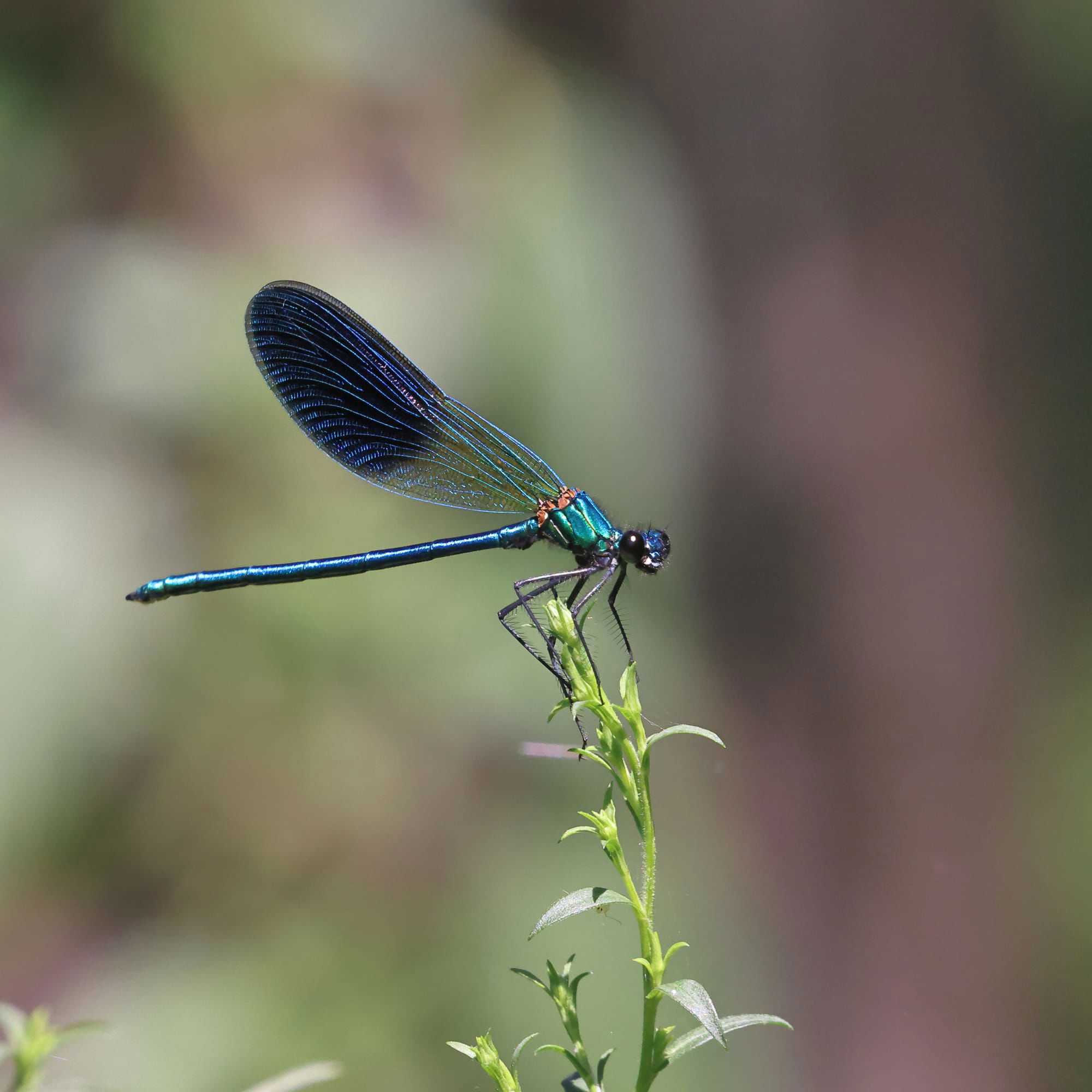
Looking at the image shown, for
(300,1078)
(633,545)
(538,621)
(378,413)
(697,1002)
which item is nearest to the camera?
(697,1002)

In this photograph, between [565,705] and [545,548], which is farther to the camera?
[545,548]

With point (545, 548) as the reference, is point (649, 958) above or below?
below

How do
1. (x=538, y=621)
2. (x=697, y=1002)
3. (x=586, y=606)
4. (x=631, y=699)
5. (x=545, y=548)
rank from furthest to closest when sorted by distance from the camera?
(x=545, y=548) < (x=538, y=621) < (x=586, y=606) < (x=631, y=699) < (x=697, y=1002)

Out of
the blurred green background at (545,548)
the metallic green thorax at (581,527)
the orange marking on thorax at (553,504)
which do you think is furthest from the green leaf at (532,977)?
the orange marking on thorax at (553,504)

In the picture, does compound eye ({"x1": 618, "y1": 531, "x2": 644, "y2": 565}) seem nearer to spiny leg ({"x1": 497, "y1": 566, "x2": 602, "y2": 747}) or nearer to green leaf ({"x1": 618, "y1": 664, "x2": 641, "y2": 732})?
spiny leg ({"x1": 497, "y1": 566, "x2": 602, "y2": 747})

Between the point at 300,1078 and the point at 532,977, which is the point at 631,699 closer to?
the point at 532,977

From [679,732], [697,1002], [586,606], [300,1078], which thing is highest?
[586,606]

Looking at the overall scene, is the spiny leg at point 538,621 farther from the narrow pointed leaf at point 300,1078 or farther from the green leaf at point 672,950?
the narrow pointed leaf at point 300,1078

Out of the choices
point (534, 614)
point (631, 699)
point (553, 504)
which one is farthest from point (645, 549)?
point (631, 699)

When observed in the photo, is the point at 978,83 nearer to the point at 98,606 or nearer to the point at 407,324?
the point at 407,324
